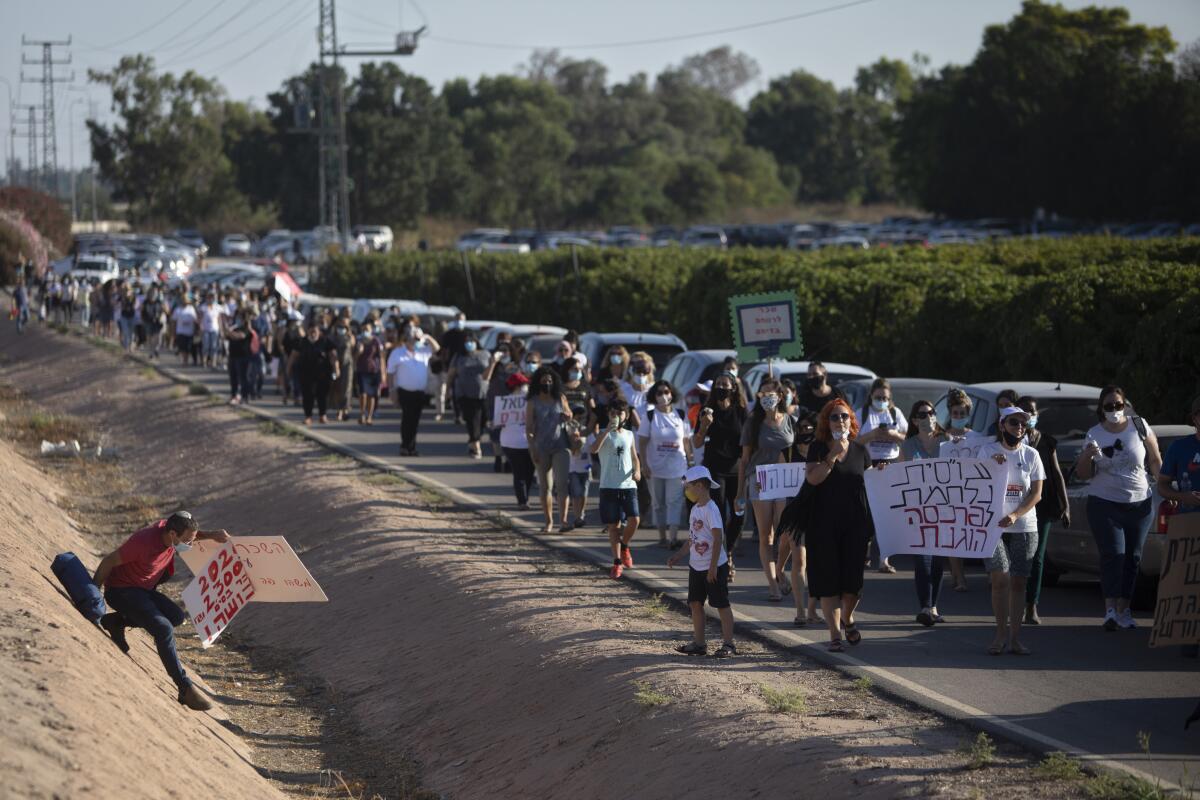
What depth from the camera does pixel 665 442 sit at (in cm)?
1634

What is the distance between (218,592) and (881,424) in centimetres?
617

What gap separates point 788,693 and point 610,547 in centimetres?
666

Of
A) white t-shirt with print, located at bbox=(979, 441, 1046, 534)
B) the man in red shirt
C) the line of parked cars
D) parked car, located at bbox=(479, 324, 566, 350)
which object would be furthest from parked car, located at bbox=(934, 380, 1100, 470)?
the line of parked cars

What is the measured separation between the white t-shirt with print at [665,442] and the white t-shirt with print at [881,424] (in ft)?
6.23

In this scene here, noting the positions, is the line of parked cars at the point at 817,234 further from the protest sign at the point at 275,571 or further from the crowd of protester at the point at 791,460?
the protest sign at the point at 275,571

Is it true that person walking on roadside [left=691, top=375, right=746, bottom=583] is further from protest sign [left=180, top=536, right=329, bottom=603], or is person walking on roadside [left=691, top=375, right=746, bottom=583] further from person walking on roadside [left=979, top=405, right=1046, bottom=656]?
protest sign [left=180, top=536, right=329, bottom=603]

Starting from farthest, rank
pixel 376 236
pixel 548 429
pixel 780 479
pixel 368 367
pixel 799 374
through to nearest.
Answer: pixel 376 236 < pixel 368 367 < pixel 799 374 < pixel 548 429 < pixel 780 479

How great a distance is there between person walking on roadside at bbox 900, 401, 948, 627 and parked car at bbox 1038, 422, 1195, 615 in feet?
3.48

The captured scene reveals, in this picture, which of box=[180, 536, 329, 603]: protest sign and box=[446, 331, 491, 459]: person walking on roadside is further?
box=[446, 331, 491, 459]: person walking on roadside

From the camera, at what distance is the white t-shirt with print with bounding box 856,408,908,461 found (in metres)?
14.8

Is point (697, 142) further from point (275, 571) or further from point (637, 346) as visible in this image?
point (275, 571)

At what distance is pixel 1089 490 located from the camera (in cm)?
1287

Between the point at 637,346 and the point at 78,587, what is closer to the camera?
the point at 78,587

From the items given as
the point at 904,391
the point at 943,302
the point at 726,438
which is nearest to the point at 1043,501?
the point at 726,438
